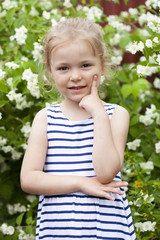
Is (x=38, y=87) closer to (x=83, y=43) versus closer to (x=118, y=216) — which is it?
(x=83, y=43)

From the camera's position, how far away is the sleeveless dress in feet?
5.71

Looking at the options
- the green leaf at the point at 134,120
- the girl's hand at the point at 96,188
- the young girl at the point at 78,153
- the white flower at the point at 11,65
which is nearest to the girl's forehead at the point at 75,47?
the young girl at the point at 78,153

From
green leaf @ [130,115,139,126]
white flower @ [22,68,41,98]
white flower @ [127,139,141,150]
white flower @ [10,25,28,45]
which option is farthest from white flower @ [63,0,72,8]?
white flower @ [127,139,141,150]

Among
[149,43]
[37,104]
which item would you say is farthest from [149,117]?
[149,43]

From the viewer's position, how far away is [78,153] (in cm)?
184

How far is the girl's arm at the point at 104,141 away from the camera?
66.3 inches

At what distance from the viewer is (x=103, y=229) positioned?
1.75m

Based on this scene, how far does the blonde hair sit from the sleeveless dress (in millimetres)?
269

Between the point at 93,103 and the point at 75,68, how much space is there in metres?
0.16

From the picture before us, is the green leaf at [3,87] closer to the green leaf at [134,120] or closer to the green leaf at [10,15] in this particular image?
the green leaf at [10,15]

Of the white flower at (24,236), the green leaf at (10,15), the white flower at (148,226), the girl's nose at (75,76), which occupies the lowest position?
the white flower at (24,236)

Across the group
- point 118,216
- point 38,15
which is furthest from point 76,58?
point 38,15

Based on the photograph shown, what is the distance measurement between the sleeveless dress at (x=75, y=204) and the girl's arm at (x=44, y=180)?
1.9 inches

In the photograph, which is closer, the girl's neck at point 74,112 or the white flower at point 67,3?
the girl's neck at point 74,112
